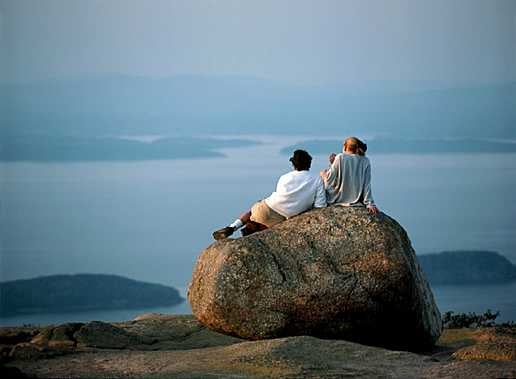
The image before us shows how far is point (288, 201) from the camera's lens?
50.9ft

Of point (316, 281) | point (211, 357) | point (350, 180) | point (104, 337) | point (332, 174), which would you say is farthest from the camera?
point (332, 174)

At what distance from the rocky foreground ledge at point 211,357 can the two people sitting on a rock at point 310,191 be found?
176 centimetres

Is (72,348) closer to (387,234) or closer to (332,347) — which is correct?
(332,347)

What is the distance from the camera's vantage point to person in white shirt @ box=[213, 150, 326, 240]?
15461 millimetres

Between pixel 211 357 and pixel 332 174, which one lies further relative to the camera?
pixel 332 174

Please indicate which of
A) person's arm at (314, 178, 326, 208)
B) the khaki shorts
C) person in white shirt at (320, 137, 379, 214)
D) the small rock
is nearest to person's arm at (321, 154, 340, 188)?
person in white shirt at (320, 137, 379, 214)

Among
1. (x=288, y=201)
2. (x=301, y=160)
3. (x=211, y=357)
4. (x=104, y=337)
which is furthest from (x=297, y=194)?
(x=104, y=337)

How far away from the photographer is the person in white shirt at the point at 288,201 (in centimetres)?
1546

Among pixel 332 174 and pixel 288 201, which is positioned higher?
pixel 332 174

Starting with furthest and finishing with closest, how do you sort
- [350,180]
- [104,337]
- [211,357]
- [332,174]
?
[332,174] < [350,180] < [104,337] < [211,357]

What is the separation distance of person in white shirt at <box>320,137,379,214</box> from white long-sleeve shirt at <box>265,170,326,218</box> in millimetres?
180

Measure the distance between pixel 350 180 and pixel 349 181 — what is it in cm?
2

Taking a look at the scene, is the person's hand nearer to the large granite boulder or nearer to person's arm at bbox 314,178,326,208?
the large granite boulder

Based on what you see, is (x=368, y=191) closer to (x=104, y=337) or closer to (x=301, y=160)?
(x=301, y=160)
